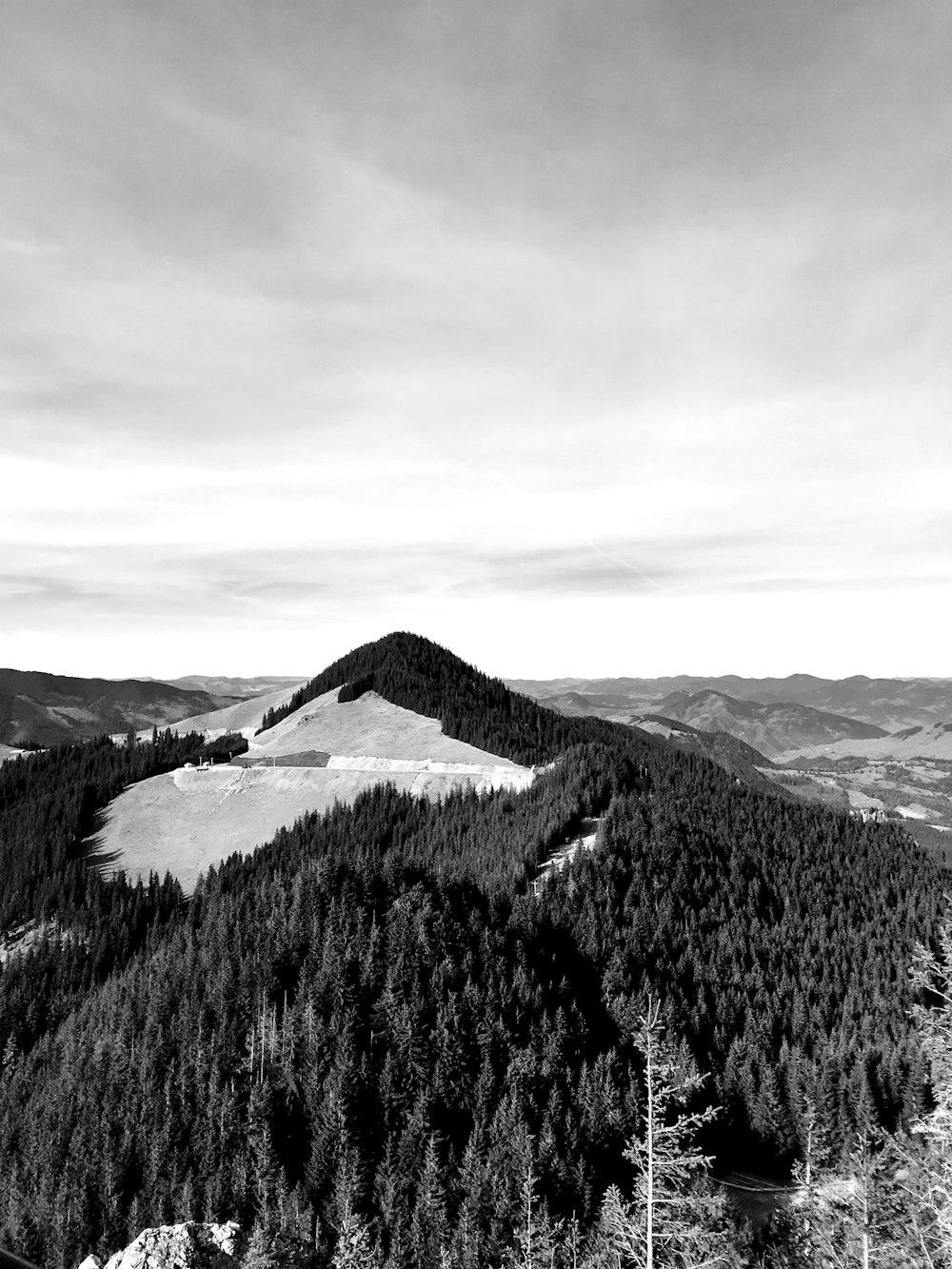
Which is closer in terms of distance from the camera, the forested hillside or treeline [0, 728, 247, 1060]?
the forested hillside

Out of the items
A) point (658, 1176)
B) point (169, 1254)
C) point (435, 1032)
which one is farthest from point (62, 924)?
point (658, 1176)

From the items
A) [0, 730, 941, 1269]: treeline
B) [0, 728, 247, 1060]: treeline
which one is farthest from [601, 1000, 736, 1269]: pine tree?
[0, 728, 247, 1060]: treeline

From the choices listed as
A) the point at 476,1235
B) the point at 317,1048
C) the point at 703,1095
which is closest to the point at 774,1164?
the point at 703,1095

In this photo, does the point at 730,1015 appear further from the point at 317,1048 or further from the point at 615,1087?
the point at 317,1048

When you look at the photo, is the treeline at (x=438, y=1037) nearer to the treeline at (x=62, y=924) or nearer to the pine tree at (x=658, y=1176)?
the treeline at (x=62, y=924)

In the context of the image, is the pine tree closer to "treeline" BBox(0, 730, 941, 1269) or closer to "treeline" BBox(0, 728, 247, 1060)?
"treeline" BBox(0, 730, 941, 1269)

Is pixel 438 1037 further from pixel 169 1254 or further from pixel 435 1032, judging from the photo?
pixel 169 1254

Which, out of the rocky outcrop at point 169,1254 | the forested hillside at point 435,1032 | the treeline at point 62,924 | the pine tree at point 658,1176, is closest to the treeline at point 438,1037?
the forested hillside at point 435,1032

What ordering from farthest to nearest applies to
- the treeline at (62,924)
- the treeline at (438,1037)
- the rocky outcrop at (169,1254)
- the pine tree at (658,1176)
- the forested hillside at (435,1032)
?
the treeline at (62,924), the treeline at (438,1037), the forested hillside at (435,1032), the rocky outcrop at (169,1254), the pine tree at (658,1176)
